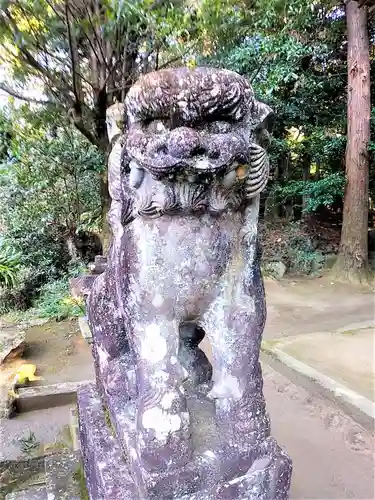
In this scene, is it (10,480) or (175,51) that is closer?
(10,480)

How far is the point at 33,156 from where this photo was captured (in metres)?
6.40

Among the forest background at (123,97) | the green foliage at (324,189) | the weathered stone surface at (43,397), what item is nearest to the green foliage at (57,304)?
the forest background at (123,97)

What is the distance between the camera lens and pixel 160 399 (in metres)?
1.14

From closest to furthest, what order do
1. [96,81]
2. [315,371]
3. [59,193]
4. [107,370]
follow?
[107,370] → [315,371] → [96,81] → [59,193]

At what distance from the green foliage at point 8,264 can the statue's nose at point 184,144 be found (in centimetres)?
529

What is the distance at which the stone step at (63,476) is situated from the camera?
Answer: 1503mm

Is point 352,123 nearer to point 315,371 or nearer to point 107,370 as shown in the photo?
point 315,371

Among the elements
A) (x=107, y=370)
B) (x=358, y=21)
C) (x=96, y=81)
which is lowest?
(x=107, y=370)

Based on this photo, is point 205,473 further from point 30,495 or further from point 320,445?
point 320,445

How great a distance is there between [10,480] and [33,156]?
516 centimetres

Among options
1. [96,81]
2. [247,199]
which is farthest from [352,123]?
[247,199]

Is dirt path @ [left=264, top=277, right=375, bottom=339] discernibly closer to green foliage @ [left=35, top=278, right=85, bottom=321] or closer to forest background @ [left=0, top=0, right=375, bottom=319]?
forest background @ [left=0, top=0, right=375, bottom=319]

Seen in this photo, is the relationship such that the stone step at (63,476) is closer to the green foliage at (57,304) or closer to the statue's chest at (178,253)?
the statue's chest at (178,253)

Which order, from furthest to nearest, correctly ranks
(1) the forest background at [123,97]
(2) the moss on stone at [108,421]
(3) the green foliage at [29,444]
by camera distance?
(1) the forest background at [123,97], (3) the green foliage at [29,444], (2) the moss on stone at [108,421]
